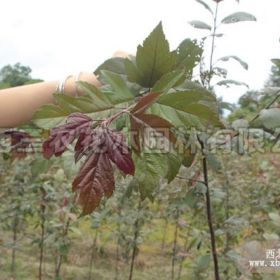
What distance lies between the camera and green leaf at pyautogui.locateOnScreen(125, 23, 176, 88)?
0.73 m

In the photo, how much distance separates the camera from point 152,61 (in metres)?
0.74

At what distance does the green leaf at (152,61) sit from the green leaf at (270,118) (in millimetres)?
352

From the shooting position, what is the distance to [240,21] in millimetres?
1221

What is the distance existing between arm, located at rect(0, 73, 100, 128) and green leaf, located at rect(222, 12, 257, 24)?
53cm

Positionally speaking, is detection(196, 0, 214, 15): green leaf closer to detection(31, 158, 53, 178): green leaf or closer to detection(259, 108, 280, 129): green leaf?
detection(259, 108, 280, 129): green leaf

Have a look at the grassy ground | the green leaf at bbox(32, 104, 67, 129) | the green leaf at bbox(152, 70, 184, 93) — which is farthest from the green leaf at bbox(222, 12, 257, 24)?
the grassy ground

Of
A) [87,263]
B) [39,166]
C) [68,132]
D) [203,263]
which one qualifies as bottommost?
[87,263]

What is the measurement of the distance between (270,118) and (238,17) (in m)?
0.35

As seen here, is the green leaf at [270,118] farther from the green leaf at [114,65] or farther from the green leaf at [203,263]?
the green leaf at [203,263]

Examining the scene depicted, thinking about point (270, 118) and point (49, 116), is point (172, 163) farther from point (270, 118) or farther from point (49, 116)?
point (270, 118)

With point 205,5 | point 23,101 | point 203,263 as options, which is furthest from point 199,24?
point 203,263

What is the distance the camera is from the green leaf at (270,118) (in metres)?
1.03

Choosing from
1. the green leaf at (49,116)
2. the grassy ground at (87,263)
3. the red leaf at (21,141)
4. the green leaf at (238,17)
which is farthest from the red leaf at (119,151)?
the grassy ground at (87,263)

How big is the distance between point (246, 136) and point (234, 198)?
2482 mm
